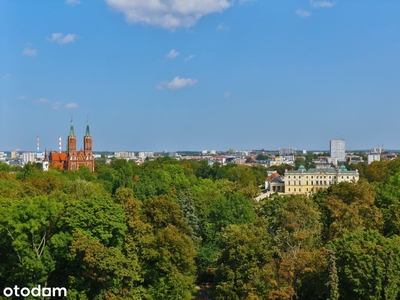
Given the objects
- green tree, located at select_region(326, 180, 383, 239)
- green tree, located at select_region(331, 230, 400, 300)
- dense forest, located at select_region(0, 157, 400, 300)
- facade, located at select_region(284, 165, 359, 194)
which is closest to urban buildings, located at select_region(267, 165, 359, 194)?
facade, located at select_region(284, 165, 359, 194)

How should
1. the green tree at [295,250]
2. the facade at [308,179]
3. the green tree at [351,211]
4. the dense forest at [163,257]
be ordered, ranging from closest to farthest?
the dense forest at [163,257] → the green tree at [295,250] → the green tree at [351,211] → the facade at [308,179]

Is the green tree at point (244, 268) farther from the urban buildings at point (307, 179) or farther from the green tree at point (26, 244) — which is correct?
the urban buildings at point (307, 179)

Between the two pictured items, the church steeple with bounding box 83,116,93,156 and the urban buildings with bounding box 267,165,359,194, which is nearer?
the urban buildings with bounding box 267,165,359,194

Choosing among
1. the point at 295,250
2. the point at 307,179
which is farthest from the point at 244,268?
the point at 307,179

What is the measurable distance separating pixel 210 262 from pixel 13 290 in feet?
37.1

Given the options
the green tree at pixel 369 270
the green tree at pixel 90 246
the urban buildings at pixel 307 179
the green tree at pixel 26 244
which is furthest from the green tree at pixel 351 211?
the urban buildings at pixel 307 179

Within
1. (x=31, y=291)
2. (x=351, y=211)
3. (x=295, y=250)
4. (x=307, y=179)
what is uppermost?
(x=307, y=179)

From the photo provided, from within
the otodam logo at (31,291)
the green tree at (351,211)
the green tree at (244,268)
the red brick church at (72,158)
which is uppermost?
the red brick church at (72,158)

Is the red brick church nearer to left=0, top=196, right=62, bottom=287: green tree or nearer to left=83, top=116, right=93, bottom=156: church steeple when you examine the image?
left=83, top=116, right=93, bottom=156: church steeple

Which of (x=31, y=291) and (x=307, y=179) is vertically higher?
(x=307, y=179)

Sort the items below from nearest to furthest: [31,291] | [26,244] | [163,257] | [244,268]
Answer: [31,291] → [26,244] → [244,268] → [163,257]

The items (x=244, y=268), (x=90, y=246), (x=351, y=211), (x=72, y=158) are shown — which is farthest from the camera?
(x=72, y=158)

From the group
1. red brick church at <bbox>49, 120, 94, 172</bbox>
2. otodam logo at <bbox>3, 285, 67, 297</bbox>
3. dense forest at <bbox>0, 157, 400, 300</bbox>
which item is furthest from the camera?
red brick church at <bbox>49, 120, 94, 172</bbox>

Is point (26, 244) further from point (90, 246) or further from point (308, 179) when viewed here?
point (308, 179)
